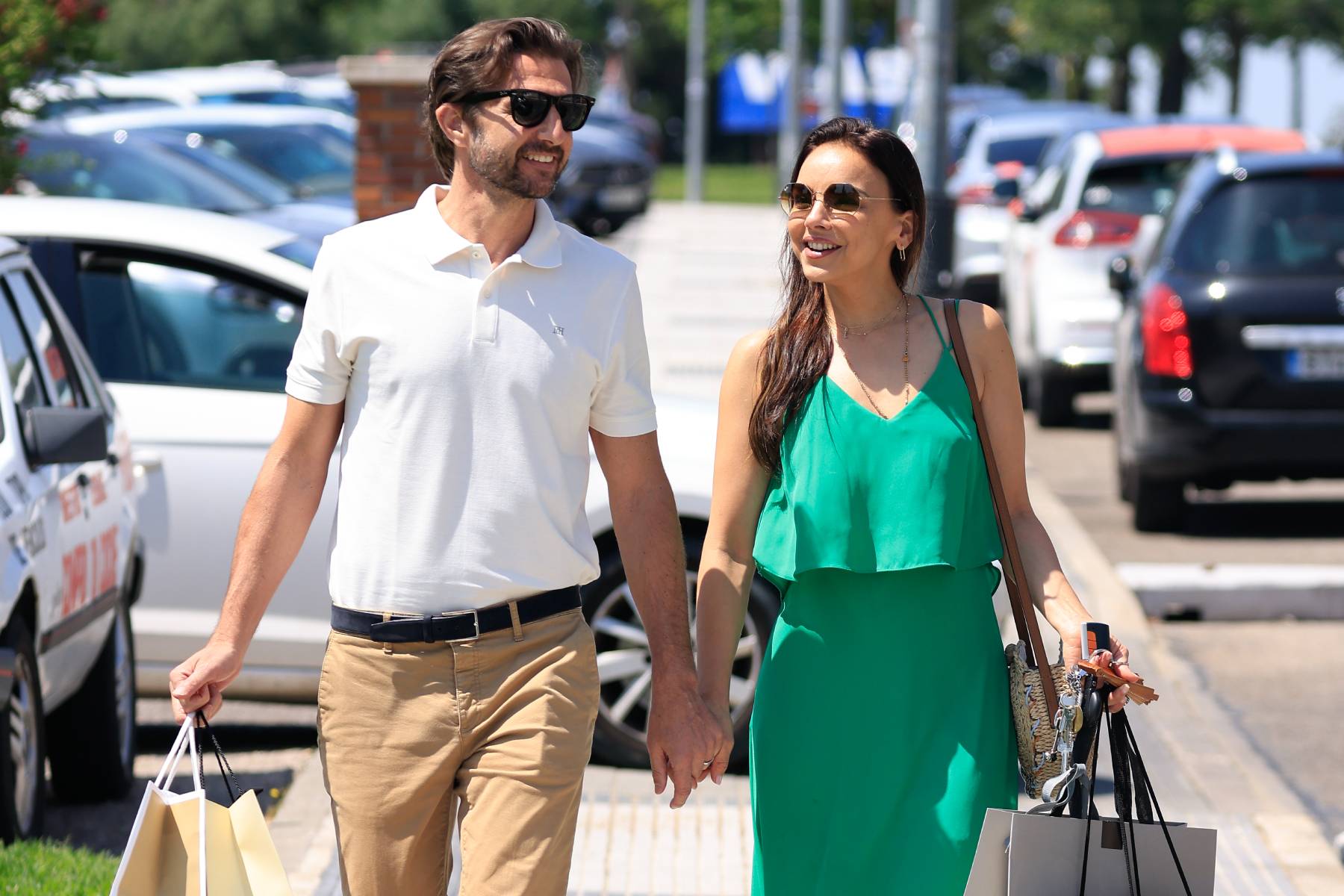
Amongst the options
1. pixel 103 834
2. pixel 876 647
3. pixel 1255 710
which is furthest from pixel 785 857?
pixel 1255 710

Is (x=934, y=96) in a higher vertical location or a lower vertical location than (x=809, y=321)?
higher

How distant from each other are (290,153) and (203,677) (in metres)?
14.2

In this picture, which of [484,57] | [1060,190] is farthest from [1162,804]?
[1060,190]

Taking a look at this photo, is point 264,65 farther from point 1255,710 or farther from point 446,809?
point 446,809

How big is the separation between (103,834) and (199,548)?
94 centimetres

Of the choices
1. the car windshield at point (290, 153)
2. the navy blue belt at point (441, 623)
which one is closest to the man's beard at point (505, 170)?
the navy blue belt at point (441, 623)

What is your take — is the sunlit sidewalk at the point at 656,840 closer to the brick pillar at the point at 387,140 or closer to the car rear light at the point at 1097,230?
the brick pillar at the point at 387,140

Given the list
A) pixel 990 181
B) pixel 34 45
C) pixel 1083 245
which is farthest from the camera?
pixel 990 181

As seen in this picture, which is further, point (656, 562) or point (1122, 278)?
point (1122, 278)

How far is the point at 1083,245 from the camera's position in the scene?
43.8ft

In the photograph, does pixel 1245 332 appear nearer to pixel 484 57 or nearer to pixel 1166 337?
pixel 1166 337

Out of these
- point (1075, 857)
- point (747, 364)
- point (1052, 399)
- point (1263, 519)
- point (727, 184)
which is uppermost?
point (747, 364)

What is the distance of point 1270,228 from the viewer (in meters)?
9.96

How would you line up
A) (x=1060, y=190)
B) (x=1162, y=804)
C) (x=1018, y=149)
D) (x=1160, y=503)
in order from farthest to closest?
(x=1018, y=149) < (x=1060, y=190) < (x=1160, y=503) < (x=1162, y=804)
